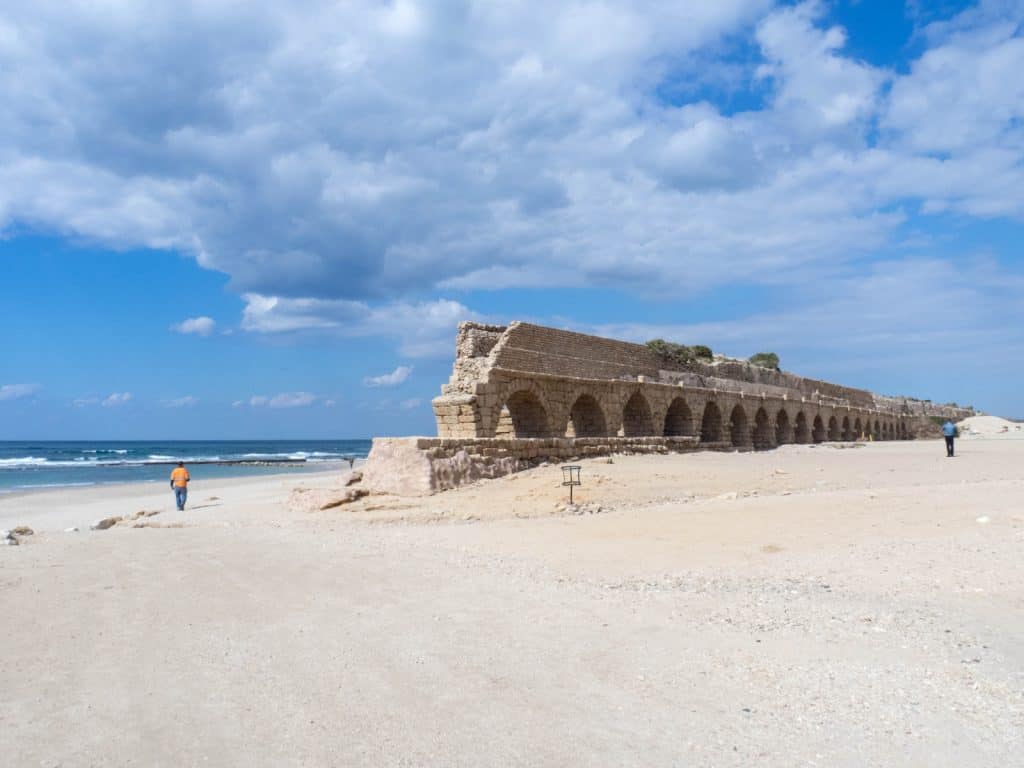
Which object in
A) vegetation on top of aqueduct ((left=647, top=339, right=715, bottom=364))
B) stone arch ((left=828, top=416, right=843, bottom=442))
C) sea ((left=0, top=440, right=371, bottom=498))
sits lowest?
sea ((left=0, top=440, right=371, bottom=498))

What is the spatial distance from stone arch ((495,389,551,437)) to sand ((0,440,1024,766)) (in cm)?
899

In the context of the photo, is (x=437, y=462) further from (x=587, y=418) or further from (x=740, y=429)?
(x=740, y=429)

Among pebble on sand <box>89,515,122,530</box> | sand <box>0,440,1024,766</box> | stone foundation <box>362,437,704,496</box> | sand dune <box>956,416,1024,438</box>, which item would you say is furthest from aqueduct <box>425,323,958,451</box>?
sand dune <box>956,416,1024,438</box>

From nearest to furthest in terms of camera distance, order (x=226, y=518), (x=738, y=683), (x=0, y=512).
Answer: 1. (x=738, y=683)
2. (x=226, y=518)
3. (x=0, y=512)

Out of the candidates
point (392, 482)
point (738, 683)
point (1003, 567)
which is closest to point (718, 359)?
point (392, 482)

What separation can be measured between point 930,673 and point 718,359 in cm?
3781

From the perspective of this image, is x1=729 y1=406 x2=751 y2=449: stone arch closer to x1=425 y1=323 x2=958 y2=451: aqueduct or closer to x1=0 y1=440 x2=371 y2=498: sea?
x1=425 y1=323 x2=958 y2=451: aqueduct

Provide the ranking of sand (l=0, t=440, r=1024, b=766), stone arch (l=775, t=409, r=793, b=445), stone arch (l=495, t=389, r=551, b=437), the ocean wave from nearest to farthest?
1. sand (l=0, t=440, r=1024, b=766)
2. stone arch (l=495, t=389, r=551, b=437)
3. stone arch (l=775, t=409, r=793, b=445)
4. the ocean wave

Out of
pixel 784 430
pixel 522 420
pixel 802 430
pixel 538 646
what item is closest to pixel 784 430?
pixel 784 430

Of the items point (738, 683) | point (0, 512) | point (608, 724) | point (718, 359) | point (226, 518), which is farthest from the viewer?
point (718, 359)

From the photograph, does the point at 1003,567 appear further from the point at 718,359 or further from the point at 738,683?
the point at 718,359

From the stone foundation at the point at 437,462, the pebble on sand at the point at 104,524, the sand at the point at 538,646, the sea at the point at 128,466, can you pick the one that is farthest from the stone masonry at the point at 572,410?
the sea at the point at 128,466

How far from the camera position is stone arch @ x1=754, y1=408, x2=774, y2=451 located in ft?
105

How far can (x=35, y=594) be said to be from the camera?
587 centimetres
